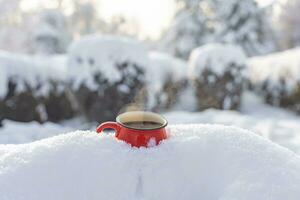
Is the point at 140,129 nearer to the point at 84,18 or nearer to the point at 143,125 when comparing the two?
the point at 143,125

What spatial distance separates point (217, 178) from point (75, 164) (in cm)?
56

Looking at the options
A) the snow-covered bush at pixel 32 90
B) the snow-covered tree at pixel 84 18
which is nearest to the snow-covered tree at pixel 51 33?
the snow-covered tree at pixel 84 18

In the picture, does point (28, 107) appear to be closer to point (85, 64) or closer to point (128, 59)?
point (85, 64)

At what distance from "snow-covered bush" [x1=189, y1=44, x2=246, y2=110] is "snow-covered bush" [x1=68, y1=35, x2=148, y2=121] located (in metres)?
1.37

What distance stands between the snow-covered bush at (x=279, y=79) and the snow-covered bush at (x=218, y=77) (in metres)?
0.76

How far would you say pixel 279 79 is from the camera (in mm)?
8195

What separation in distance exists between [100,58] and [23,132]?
172cm

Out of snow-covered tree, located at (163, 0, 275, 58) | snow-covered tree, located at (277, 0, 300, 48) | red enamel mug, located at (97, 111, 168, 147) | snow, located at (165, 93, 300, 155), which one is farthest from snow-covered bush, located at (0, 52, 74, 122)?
snow-covered tree, located at (277, 0, 300, 48)

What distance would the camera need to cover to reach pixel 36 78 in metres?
6.80

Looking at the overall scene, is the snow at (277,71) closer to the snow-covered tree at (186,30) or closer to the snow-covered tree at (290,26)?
the snow-covered tree at (186,30)

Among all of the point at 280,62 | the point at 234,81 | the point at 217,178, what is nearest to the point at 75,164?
the point at 217,178

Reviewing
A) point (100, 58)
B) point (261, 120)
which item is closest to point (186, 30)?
point (261, 120)

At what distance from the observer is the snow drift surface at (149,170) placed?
1.70 metres

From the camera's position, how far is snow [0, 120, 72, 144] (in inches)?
209
